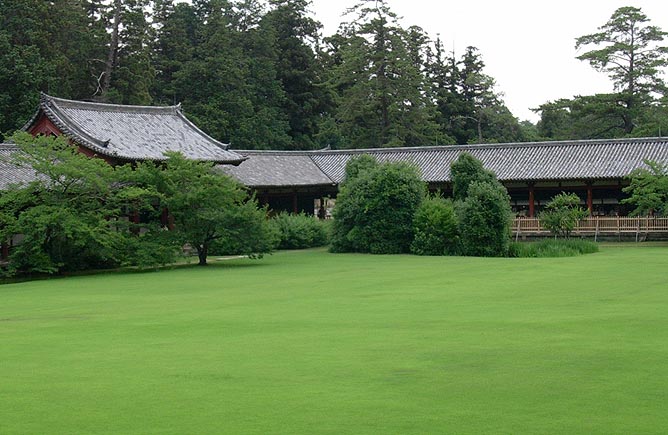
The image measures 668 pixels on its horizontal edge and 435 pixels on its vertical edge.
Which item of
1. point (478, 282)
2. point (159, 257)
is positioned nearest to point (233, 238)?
point (159, 257)

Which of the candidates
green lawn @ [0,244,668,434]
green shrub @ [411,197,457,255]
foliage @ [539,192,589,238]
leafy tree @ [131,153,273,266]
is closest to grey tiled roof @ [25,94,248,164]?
leafy tree @ [131,153,273,266]

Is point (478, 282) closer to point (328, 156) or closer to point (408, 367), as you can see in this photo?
point (408, 367)

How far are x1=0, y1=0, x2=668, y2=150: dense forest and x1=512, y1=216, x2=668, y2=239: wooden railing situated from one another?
16.9 meters

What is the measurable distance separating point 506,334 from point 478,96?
6011 centimetres

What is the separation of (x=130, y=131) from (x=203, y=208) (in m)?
8.97

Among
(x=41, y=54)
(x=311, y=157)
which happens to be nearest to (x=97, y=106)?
(x=41, y=54)

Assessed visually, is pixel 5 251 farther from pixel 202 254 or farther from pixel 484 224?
pixel 484 224

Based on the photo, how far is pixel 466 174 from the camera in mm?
38656

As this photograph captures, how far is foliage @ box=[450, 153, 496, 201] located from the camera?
38500 mm

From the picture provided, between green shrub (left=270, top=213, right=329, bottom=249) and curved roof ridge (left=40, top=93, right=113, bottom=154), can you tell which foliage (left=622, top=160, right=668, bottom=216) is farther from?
curved roof ridge (left=40, top=93, right=113, bottom=154)

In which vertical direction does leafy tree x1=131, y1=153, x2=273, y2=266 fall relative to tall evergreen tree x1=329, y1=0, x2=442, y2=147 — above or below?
below

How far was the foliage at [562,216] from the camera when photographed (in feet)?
128

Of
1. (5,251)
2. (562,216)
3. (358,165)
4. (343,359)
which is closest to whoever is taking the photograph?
(343,359)

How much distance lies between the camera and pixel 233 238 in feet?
103
